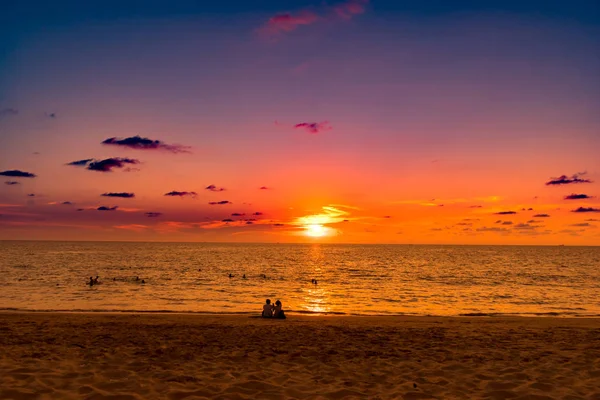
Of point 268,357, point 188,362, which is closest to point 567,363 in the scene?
point 268,357

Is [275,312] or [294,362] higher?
[275,312]

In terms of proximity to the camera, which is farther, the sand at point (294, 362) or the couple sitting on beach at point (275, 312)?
the couple sitting on beach at point (275, 312)

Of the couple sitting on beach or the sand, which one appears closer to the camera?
the sand

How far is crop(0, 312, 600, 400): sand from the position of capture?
11156mm

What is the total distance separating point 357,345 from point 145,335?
9.25 metres

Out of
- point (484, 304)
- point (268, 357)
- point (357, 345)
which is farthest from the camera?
point (484, 304)

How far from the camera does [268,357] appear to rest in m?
15.0

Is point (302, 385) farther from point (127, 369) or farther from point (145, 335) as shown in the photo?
point (145, 335)

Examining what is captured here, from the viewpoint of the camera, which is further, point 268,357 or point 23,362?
point 268,357

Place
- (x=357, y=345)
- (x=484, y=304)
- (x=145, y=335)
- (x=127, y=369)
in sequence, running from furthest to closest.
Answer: (x=484, y=304)
(x=145, y=335)
(x=357, y=345)
(x=127, y=369)

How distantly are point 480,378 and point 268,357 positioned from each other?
6.82 meters

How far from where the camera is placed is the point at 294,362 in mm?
14375

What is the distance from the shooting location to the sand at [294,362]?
11.2 meters

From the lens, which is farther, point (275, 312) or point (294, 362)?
point (275, 312)
